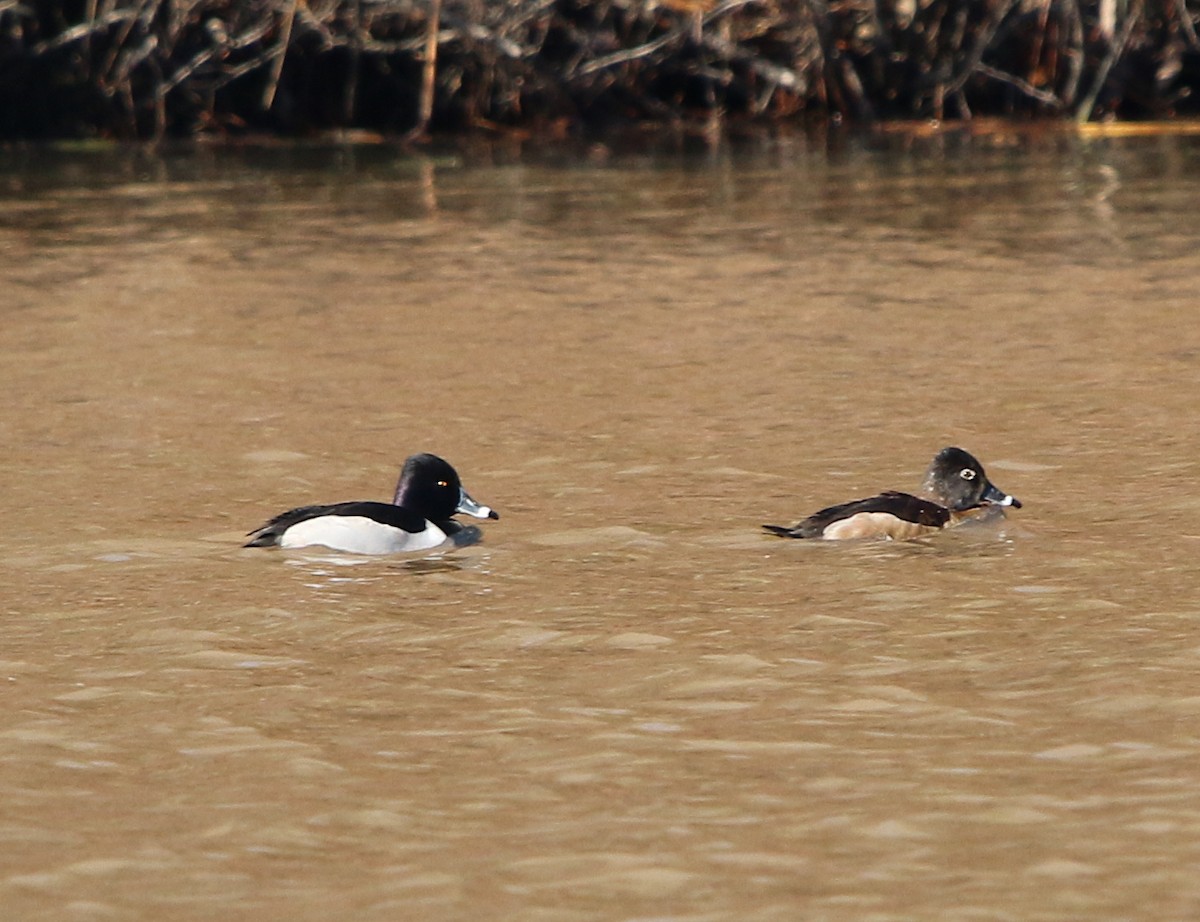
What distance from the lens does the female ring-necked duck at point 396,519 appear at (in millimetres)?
7855

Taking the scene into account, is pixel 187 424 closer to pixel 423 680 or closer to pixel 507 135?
pixel 423 680

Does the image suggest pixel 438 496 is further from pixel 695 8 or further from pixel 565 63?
pixel 565 63

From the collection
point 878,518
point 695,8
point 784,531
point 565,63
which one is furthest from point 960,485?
point 565,63

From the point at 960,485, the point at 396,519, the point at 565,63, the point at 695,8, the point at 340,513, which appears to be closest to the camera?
the point at 340,513

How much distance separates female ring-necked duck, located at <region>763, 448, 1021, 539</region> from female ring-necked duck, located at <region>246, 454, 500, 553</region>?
1.15 m

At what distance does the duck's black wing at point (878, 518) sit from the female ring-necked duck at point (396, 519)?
1147mm

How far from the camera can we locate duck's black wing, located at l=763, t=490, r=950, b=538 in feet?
25.7

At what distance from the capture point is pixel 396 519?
26.5 feet

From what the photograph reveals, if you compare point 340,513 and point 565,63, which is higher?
point 565,63

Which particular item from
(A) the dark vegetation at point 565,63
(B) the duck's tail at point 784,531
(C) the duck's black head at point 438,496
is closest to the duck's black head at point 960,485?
(B) the duck's tail at point 784,531

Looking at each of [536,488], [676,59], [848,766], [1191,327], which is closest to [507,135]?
[676,59]

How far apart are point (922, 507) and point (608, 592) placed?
1.41m

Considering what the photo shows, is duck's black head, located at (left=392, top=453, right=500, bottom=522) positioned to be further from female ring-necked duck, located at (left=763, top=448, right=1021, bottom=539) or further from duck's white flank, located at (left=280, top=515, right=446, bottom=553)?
female ring-necked duck, located at (left=763, top=448, right=1021, bottom=539)

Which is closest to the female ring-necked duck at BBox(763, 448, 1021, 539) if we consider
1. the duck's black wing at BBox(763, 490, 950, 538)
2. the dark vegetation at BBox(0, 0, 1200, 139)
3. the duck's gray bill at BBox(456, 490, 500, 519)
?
the duck's black wing at BBox(763, 490, 950, 538)
